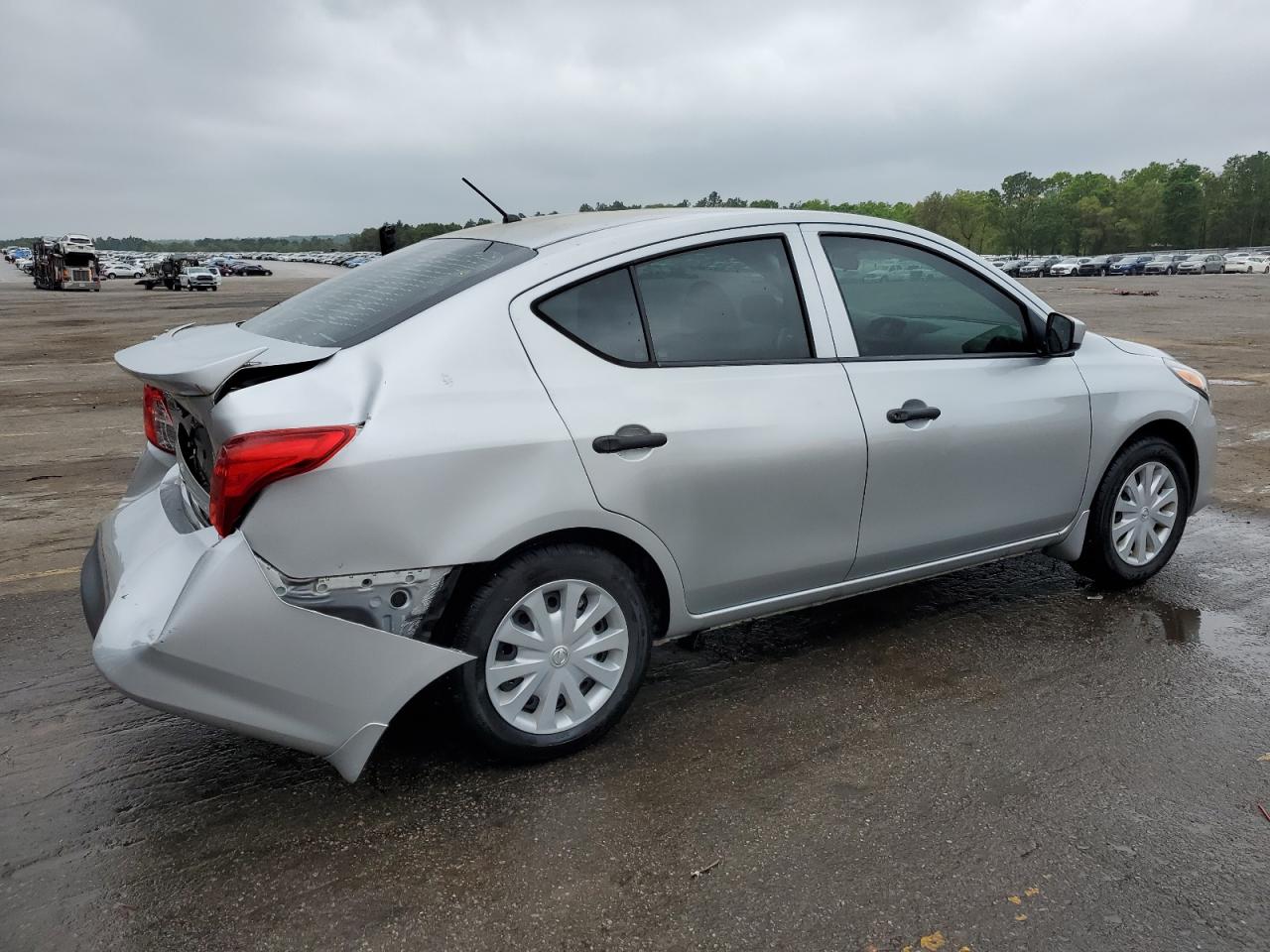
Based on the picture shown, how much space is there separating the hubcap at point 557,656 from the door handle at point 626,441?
1.37 ft

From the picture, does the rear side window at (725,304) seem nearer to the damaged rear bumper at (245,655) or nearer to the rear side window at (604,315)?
the rear side window at (604,315)

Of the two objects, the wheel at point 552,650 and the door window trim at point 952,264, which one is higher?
the door window trim at point 952,264

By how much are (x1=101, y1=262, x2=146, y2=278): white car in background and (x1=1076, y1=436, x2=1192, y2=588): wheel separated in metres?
93.8

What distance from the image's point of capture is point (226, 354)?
3039 millimetres

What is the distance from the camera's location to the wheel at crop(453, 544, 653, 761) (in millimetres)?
3045

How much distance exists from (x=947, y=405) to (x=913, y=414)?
0.20m

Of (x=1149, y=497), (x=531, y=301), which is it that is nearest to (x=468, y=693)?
(x=531, y=301)

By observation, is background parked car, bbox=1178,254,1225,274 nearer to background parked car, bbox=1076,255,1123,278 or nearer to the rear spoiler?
background parked car, bbox=1076,255,1123,278

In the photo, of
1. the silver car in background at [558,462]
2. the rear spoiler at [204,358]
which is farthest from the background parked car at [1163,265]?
the rear spoiler at [204,358]

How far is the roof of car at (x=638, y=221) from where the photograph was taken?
11.8ft

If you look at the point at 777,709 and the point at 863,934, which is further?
the point at 777,709

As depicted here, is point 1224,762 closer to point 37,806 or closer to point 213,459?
point 213,459

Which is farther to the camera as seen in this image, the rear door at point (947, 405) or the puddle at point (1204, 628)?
the puddle at point (1204, 628)

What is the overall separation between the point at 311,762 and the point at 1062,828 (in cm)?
229
